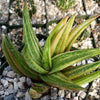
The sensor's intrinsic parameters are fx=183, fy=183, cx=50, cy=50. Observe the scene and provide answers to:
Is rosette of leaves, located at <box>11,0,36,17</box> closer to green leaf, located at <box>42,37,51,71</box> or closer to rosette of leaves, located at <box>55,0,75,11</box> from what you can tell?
rosette of leaves, located at <box>55,0,75,11</box>

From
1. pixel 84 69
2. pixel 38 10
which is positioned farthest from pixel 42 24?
pixel 84 69

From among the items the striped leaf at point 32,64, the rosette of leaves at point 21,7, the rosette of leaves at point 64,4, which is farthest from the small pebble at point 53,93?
the rosette of leaves at point 64,4

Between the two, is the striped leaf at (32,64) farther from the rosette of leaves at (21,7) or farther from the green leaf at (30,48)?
the rosette of leaves at (21,7)

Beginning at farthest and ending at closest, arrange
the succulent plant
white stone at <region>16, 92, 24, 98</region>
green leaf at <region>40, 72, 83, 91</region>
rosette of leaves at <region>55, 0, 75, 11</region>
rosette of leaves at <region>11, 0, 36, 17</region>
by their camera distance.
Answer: rosette of leaves at <region>55, 0, 75, 11</region> → rosette of leaves at <region>11, 0, 36, 17</region> → white stone at <region>16, 92, 24, 98</region> → the succulent plant → green leaf at <region>40, 72, 83, 91</region>

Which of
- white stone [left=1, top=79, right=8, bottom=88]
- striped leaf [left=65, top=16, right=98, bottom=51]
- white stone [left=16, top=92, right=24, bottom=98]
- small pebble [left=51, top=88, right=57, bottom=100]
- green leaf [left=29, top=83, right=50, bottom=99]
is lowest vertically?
small pebble [left=51, top=88, right=57, bottom=100]

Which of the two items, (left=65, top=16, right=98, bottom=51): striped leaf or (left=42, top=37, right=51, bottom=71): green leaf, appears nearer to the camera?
(left=42, top=37, right=51, bottom=71): green leaf

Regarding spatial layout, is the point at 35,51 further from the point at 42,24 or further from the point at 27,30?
the point at 42,24

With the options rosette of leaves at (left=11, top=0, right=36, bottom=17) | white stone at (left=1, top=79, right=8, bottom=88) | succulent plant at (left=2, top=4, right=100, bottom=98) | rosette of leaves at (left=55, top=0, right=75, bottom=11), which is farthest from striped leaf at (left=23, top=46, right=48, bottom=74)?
rosette of leaves at (left=55, top=0, right=75, bottom=11)

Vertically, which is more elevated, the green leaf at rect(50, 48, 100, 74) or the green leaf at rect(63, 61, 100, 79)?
the green leaf at rect(50, 48, 100, 74)
